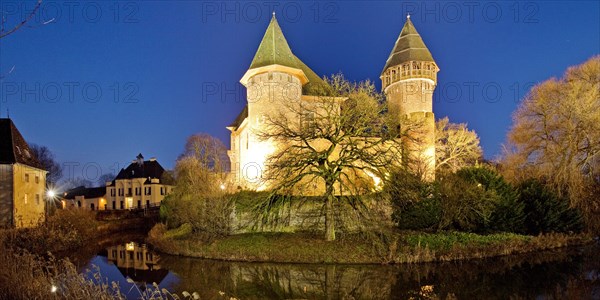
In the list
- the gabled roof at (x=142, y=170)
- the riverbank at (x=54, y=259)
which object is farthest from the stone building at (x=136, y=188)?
the riverbank at (x=54, y=259)

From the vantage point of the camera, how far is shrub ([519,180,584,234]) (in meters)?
20.8

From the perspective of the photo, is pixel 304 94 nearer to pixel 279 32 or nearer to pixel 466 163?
pixel 279 32

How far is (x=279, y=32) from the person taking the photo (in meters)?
28.7

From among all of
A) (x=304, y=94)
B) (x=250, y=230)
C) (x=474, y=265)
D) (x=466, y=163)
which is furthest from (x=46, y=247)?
(x=466, y=163)

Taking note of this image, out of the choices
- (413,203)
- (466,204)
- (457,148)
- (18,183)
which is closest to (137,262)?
(18,183)

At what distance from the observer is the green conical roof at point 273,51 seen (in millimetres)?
26500

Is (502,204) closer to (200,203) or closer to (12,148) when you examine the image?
(200,203)

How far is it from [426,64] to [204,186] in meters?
19.5

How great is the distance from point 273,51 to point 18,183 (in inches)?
723

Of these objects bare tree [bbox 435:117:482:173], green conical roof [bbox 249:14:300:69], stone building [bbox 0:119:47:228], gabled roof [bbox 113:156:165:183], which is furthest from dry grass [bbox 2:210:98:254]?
bare tree [bbox 435:117:482:173]

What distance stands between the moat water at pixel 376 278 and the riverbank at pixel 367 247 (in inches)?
21.7

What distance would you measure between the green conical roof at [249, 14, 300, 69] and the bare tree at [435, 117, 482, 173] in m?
14.7

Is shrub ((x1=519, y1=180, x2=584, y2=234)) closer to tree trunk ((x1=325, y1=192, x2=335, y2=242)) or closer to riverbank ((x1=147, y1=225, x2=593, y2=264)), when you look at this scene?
riverbank ((x1=147, y1=225, x2=593, y2=264))

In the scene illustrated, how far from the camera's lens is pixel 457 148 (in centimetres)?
3350
